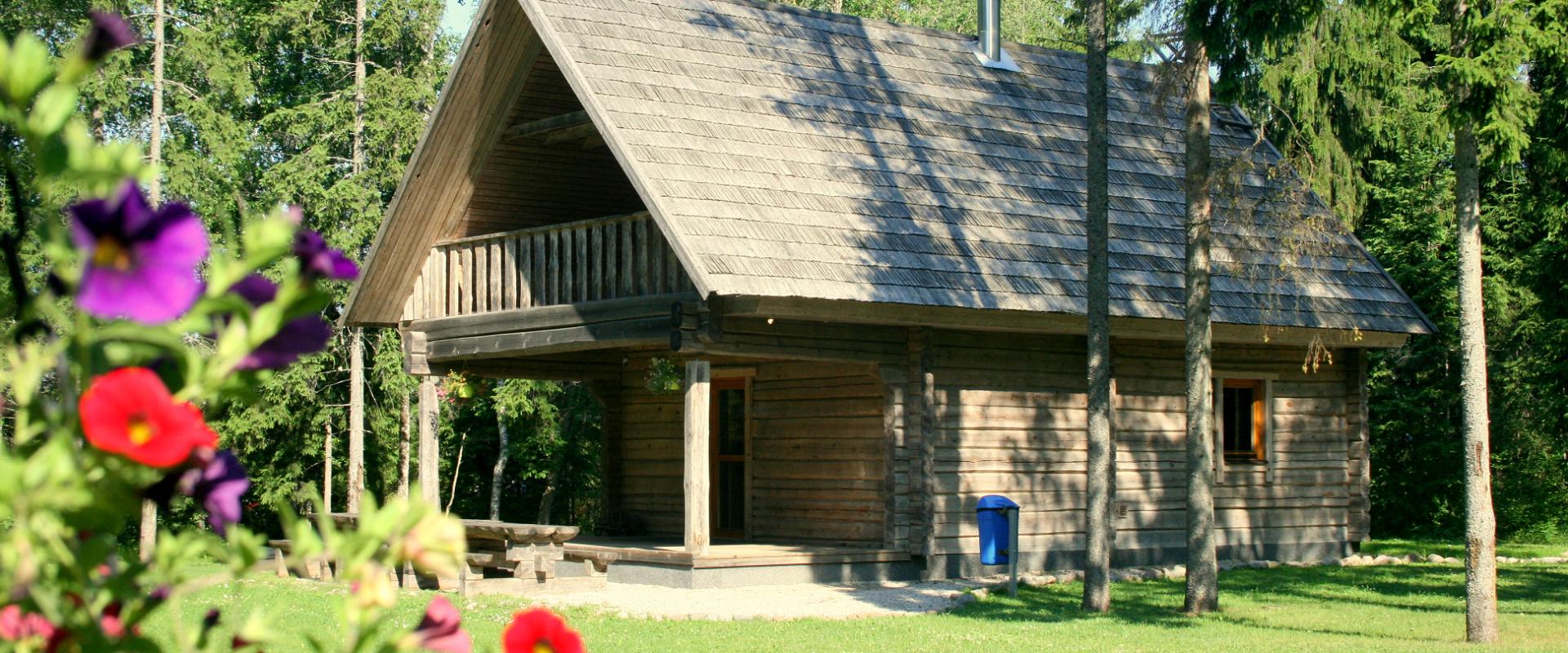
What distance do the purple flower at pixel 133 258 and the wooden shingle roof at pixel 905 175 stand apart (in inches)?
489

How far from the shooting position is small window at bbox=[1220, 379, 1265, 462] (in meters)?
20.3

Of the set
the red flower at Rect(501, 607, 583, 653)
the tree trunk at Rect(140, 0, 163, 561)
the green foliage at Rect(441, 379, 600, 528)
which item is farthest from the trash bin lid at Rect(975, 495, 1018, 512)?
the tree trunk at Rect(140, 0, 163, 561)

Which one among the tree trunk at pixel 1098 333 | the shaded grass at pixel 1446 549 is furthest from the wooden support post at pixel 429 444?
the shaded grass at pixel 1446 549

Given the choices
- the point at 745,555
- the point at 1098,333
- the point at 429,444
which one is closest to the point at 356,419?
the point at 429,444

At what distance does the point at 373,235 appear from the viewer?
1200 inches

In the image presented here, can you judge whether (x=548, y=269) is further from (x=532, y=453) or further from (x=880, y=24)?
(x=532, y=453)

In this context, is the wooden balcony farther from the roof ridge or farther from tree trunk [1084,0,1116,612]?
tree trunk [1084,0,1116,612]

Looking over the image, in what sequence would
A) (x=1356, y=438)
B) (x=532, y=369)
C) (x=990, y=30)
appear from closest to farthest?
(x=532, y=369) → (x=1356, y=438) → (x=990, y=30)

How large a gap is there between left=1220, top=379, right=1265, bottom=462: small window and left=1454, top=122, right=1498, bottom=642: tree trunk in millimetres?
7838

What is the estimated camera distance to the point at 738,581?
52.6 feet

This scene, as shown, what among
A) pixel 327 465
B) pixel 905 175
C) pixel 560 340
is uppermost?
pixel 905 175

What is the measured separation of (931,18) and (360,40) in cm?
1922

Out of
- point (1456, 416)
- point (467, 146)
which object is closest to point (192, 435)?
point (467, 146)

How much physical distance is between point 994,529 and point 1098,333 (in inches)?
113
